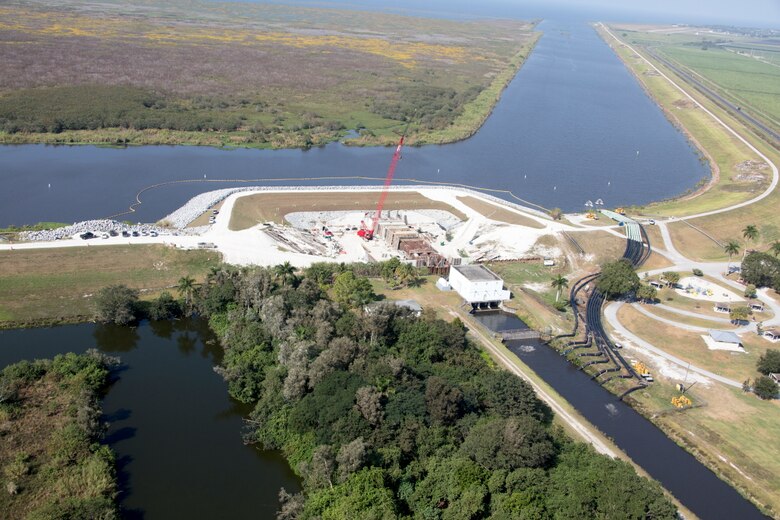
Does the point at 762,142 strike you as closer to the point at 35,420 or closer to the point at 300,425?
the point at 300,425

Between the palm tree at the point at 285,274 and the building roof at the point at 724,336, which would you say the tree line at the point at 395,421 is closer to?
the palm tree at the point at 285,274

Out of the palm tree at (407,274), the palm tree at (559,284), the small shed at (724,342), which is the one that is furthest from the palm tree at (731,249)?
the palm tree at (407,274)

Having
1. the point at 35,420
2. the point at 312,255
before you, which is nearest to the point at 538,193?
the point at 312,255

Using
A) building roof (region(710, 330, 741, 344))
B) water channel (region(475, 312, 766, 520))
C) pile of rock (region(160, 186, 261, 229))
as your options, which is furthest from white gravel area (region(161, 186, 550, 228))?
water channel (region(475, 312, 766, 520))

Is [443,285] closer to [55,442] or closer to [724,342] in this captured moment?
[724,342]

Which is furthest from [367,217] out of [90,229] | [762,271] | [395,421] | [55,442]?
[55,442]

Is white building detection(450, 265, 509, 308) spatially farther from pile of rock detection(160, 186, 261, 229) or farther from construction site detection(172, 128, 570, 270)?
pile of rock detection(160, 186, 261, 229)
